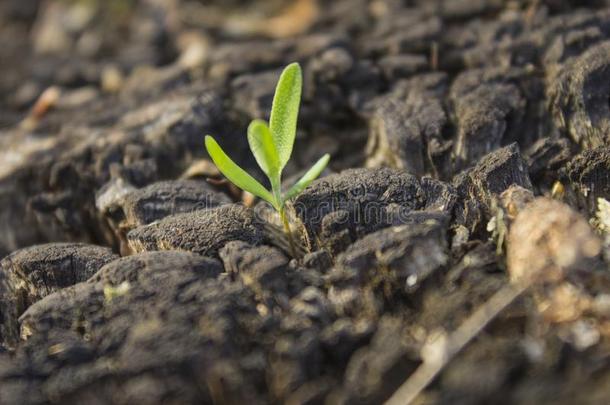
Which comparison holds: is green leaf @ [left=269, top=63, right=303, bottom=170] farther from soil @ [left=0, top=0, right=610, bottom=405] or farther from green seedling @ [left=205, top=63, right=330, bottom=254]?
soil @ [left=0, top=0, right=610, bottom=405]

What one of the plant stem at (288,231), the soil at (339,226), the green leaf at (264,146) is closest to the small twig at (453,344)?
the soil at (339,226)

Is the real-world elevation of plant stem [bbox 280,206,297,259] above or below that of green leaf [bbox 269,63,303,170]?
below

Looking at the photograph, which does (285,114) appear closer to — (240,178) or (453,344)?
(240,178)

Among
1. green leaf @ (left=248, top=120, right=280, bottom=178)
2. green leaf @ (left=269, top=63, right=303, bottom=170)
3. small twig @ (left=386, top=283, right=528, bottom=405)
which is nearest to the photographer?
small twig @ (left=386, top=283, right=528, bottom=405)

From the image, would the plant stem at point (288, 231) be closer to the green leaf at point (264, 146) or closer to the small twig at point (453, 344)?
the green leaf at point (264, 146)

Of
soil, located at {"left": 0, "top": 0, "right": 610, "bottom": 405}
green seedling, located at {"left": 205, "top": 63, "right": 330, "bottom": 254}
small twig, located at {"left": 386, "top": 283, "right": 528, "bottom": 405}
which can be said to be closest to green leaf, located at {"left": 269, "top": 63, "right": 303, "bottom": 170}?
green seedling, located at {"left": 205, "top": 63, "right": 330, "bottom": 254}

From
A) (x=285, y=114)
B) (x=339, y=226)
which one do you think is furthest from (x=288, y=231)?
(x=285, y=114)

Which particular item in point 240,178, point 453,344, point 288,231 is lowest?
point 453,344

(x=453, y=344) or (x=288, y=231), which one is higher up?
(x=288, y=231)
